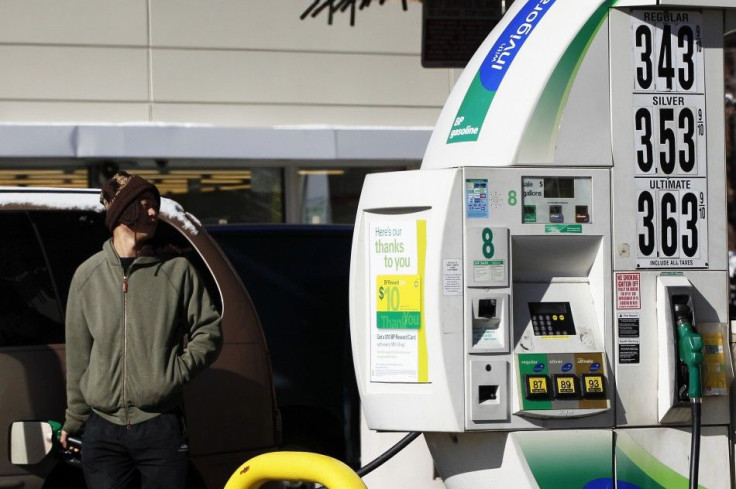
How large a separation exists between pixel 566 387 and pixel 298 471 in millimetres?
1120

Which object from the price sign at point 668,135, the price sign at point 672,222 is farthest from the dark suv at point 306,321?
the price sign at point 668,135

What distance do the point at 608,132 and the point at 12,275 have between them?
2488 millimetres

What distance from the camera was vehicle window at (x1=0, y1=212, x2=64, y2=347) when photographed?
4.96 meters

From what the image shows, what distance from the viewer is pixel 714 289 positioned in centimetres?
466

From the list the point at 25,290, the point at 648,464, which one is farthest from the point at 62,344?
the point at 648,464

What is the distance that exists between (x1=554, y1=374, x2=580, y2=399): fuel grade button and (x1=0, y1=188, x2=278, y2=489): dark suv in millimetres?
1346

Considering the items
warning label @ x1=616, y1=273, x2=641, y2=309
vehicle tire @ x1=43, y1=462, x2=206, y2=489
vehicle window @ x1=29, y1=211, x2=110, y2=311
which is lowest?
vehicle tire @ x1=43, y1=462, x2=206, y2=489

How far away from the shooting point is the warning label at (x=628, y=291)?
4543mm

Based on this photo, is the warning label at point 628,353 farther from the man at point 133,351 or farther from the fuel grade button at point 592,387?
the man at point 133,351

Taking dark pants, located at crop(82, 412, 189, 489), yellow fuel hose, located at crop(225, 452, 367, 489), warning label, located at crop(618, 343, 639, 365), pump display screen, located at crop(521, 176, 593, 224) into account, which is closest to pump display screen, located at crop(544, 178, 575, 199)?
pump display screen, located at crop(521, 176, 593, 224)

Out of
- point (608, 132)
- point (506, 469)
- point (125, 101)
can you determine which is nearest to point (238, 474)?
point (506, 469)

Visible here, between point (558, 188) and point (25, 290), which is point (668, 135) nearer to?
point (558, 188)

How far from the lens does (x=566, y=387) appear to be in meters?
4.46

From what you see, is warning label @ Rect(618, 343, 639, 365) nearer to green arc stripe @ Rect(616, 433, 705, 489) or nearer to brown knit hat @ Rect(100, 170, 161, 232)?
green arc stripe @ Rect(616, 433, 705, 489)
